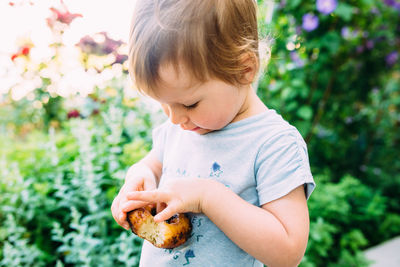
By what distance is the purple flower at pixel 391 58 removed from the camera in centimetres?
304

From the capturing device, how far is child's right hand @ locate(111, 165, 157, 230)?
2.65ft

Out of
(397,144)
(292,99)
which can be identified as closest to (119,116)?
(292,99)

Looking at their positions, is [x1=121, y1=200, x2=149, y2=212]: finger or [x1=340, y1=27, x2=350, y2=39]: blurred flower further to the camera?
[x1=340, y1=27, x2=350, y2=39]: blurred flower

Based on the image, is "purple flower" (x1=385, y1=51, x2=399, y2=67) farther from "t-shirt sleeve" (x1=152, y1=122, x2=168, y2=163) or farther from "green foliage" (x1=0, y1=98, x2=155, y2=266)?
"t-shirt sleeve" (x1=152, y1=122, x2=168, y2=163)

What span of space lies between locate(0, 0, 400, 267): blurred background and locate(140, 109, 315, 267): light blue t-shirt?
33 centimetres

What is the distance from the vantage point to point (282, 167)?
740 millimetres

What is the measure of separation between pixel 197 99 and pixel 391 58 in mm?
2970

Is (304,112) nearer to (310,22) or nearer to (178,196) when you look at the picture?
(310,22)

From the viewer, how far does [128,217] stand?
83cm

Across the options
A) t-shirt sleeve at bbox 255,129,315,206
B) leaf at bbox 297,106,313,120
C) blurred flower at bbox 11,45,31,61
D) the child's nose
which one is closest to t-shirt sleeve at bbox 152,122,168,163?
the child's nose

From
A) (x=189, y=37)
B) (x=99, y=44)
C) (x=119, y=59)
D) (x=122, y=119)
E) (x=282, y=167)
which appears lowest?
(x=122, y=119)

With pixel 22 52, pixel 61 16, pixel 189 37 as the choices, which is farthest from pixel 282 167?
pixel 22 52

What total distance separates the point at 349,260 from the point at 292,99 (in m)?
1.15

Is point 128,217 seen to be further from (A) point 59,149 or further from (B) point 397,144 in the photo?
(B) point 397,144
